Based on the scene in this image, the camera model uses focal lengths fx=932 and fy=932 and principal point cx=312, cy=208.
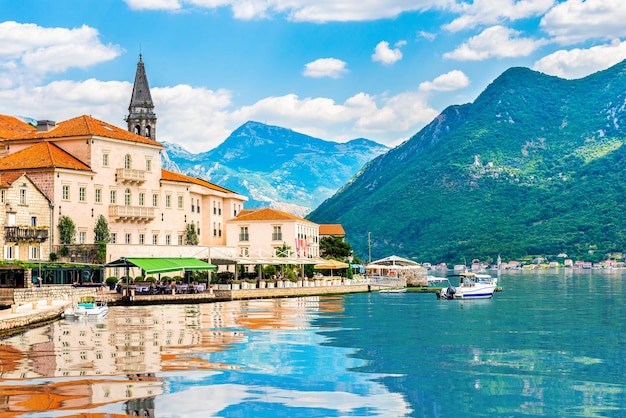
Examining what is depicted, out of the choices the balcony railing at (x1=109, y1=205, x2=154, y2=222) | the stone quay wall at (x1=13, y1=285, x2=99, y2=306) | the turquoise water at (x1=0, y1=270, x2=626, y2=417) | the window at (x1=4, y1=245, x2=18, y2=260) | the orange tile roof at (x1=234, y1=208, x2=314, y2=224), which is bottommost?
the turquoise water at (x1=0, y1=270, x2=626, y2=417)

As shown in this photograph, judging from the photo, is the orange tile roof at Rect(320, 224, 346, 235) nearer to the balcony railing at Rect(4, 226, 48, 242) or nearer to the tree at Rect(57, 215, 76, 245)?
the tree at Rect(57, 215, 76, 245)

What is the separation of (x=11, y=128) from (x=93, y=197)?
17208mm

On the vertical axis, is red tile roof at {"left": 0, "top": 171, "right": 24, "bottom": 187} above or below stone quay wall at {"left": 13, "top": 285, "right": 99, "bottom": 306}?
above

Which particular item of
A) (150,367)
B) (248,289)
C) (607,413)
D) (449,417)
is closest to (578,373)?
(607,413)

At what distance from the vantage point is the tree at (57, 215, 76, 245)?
73.9 metres

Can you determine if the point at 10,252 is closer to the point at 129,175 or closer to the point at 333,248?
the point at 129,175

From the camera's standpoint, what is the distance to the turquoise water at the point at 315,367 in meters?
26.0

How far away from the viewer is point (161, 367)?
32.5m

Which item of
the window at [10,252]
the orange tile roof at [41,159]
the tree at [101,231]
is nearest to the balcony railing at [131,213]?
the tree at [101,231]

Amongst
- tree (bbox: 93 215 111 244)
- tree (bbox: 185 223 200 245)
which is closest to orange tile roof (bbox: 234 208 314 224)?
tree (bbox: 185 223 200 245)

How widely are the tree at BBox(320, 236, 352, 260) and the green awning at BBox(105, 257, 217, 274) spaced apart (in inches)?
2044

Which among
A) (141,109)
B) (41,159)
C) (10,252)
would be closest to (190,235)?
(41,159)

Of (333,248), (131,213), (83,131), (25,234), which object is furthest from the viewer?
(333,248)

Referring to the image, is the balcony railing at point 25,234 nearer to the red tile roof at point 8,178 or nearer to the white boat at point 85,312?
the red tile roof at point 8,178
